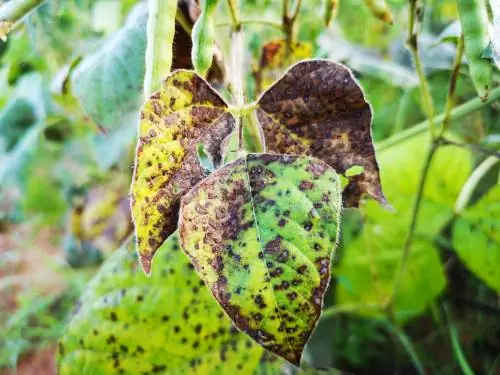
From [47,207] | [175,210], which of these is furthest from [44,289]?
[175,210]

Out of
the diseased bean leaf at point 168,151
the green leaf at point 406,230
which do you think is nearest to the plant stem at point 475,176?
the green leaf at point 406,230

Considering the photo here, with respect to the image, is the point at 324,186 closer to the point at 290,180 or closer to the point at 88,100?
the point at 290,180

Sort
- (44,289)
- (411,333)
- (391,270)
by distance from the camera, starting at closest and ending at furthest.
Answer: (391,270) → (411,333) → (44,289)

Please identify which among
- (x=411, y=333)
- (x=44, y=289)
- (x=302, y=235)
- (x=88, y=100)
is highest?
(x=88, y=100)

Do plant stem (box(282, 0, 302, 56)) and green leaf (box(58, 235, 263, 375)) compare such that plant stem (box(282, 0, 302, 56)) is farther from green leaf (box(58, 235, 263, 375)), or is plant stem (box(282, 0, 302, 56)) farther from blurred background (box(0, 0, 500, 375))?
green leaf (box(58, 235, 263, 375))

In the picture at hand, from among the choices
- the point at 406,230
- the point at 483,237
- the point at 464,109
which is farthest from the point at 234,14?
the point at 406,230

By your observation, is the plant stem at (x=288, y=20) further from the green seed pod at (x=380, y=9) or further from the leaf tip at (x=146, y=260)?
the leaf tip at (x=146, y=260)

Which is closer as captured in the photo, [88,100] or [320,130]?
[320,130]
